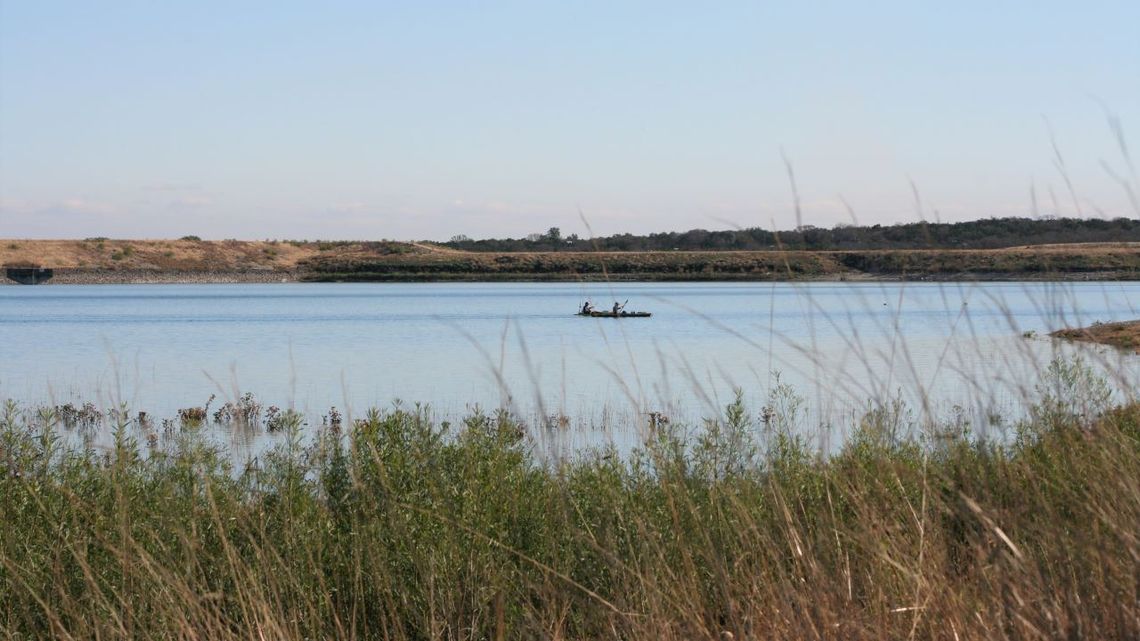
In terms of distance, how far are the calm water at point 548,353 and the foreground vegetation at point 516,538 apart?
405 millimetres

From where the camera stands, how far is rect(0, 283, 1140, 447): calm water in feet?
18.7

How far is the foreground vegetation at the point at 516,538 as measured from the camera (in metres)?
4.68

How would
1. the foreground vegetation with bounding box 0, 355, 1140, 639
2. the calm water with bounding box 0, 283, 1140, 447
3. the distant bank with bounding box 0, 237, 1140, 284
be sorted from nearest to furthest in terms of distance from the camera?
the foreground vegetation with bounding box 0, 355, 1140, 639, the calm water with bounding box 0, 283, 1140, 447, the distant bank with bounding box 0, 237, 1140, 284

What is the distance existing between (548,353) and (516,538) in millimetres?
26200

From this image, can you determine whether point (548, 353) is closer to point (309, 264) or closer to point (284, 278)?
point (284, 278)

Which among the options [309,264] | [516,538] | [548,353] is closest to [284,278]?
[309,264]

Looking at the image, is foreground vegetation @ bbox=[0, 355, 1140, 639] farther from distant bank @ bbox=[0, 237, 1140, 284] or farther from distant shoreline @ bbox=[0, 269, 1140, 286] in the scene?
distant shoreline @ bbox=[0, 269, 1140, 286]

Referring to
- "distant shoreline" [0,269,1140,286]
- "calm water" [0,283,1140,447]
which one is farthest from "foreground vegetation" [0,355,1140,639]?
"distant shoreline" [0,269,1140,286]

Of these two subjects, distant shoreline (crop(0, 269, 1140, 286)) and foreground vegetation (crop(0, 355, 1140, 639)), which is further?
distant shoreline (crop(0, 269, 1140, 286))

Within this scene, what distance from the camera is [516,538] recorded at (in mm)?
7617

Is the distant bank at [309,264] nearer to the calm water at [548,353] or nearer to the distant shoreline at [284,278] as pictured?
the distant shoreline at [284,278]

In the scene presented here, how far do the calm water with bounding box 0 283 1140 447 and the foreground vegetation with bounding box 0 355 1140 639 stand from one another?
15.9 inches

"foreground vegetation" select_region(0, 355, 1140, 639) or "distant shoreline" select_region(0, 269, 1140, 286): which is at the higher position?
"foreground vegetation" select_region(0, 355, 1140, 639)

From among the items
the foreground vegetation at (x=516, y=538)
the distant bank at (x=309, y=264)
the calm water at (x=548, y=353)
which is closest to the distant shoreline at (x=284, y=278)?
the distant bank at (x=309, y=264)
